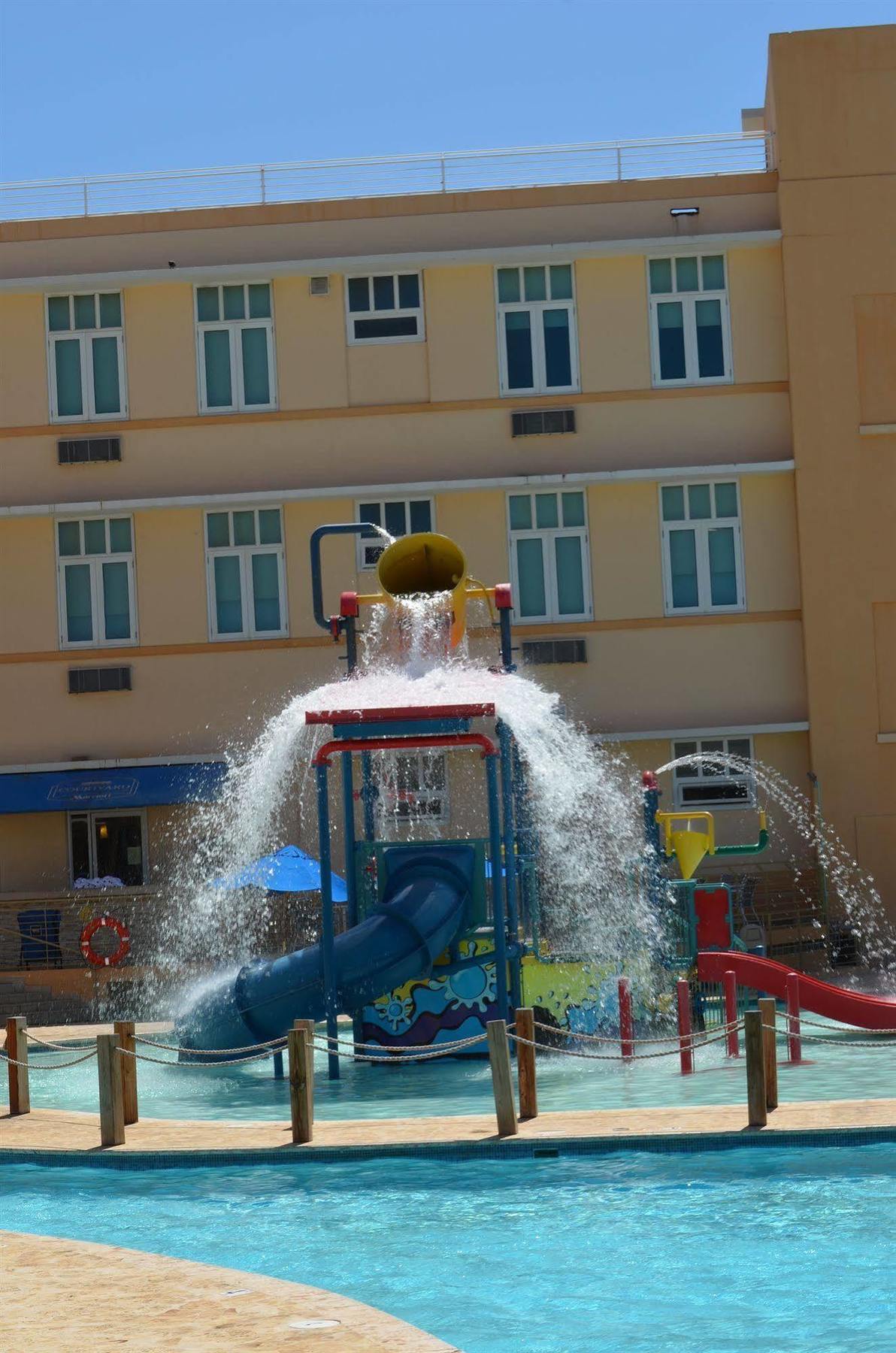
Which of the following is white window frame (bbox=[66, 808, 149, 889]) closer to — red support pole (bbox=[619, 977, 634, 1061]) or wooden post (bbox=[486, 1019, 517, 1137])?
red support pole (bbox=[619, 977, 634, 1061])

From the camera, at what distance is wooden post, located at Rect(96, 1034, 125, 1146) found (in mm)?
14352

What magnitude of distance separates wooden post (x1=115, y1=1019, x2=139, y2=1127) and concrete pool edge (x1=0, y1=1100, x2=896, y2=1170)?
0.46 m

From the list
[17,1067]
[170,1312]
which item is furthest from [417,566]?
[170,1312]

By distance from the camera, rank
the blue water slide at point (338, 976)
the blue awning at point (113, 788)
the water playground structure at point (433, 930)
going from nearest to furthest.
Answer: the water playground structure at point (433, 930) → the blue water slide at point (338, 976) → the blue awning at point (113, 788)

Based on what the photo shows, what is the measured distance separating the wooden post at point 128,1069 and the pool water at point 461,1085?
618 millimetres

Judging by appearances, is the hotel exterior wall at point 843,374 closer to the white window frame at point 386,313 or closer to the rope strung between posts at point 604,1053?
the white window frame at point 386,313

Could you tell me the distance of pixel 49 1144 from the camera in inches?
569

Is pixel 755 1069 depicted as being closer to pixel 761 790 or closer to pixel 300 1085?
pixel 300 1085

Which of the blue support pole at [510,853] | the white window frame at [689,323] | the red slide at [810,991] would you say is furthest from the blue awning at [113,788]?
the red slide at [810,991]

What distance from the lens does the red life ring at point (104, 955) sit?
85.3 ft

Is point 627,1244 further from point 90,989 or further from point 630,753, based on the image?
point 630,753

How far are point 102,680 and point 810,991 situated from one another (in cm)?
1467

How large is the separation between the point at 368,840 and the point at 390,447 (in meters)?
11.5

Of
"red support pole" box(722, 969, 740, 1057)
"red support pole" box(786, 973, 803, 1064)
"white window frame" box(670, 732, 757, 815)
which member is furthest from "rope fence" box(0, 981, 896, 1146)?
"white window frame" box(670, 732, 757, 815)
